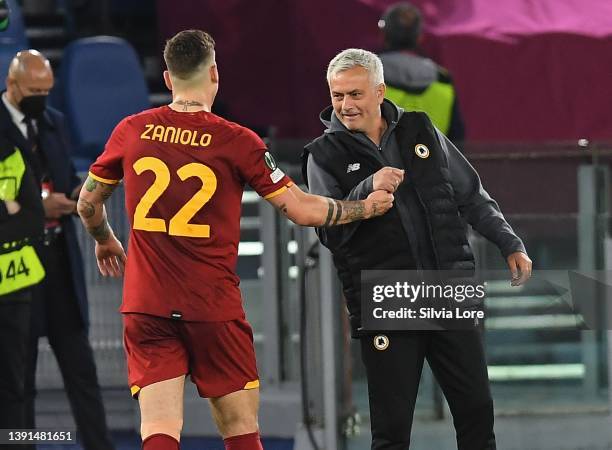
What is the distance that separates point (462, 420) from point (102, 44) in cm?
651

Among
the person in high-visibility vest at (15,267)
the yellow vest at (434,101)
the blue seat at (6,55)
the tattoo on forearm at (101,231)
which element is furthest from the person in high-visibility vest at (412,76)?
the blue seat at (6,55)

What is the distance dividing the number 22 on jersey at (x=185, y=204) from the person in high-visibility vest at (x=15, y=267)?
1730mm

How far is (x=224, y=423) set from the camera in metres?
5.83

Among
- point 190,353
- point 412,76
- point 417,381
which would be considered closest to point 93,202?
point 190,353

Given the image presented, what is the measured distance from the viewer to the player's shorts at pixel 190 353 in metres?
5.74

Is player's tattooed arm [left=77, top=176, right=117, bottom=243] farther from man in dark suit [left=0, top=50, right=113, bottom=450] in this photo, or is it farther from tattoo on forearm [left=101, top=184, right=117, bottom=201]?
man in dark suit [left=0, top=50, right=113, bottom=450]

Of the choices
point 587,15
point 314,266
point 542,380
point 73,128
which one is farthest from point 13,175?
point 587,15

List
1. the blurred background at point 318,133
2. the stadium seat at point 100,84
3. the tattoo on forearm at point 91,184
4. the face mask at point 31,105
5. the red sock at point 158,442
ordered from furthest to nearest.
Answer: the stadium seat at point 100,84 < the face mask at point 31,105 < the blurred background at point 318,133 < the tattoo on forearm at point 91,184 < the red sock at point 158,442

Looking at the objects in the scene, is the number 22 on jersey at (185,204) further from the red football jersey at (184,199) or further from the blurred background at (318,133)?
the blurred background at (318,133)

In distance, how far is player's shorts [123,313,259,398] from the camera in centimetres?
574

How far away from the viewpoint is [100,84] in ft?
38.9

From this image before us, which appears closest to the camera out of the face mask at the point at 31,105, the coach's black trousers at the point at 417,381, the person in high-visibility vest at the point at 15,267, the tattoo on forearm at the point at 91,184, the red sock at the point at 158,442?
the red sock at the point at 158,442

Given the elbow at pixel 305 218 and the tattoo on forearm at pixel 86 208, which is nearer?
the elbow at pixel 305 218

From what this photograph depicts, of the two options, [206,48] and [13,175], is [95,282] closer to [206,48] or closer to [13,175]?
[13,175]
